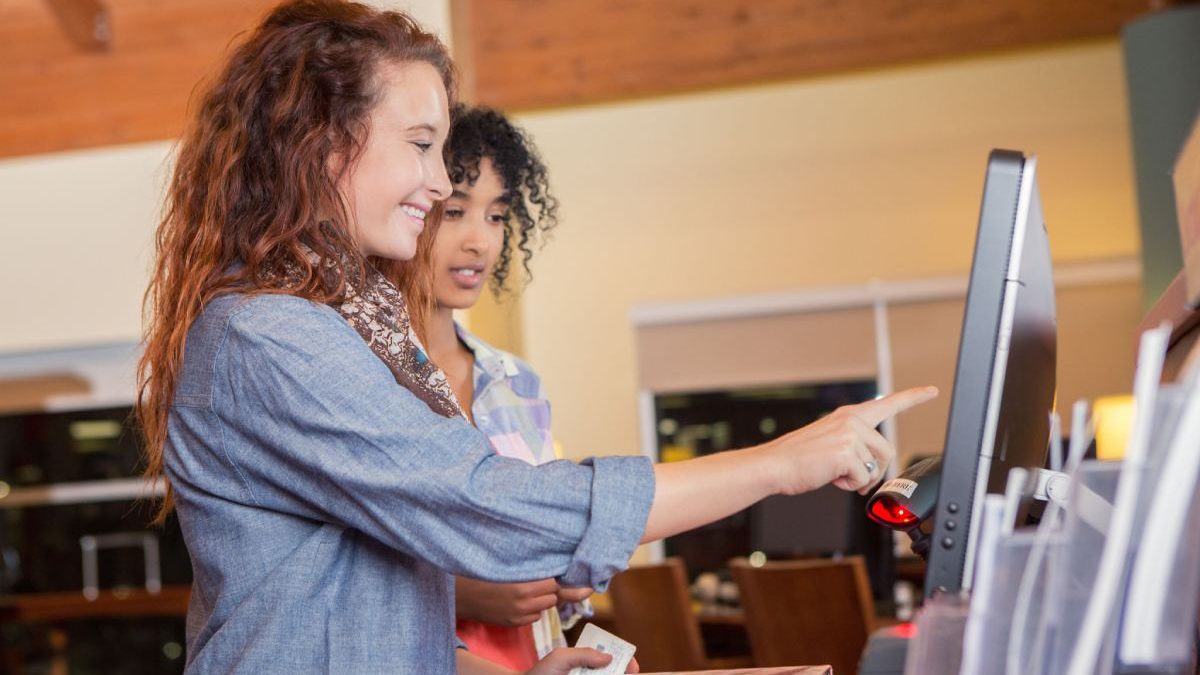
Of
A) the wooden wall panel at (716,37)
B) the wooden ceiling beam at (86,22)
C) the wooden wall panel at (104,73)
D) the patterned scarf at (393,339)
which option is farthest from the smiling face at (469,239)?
the wooden ceiling beam at (86,22)

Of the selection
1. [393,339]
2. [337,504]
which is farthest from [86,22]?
[337,504]

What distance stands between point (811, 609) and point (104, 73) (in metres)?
4.70

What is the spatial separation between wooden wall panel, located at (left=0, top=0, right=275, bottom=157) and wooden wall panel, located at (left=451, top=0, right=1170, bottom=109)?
137 cm

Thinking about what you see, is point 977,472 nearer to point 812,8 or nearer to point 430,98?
point 430,98

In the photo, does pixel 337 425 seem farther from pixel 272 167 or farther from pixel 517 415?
pixel 517 415

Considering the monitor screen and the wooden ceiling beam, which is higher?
the wooden ceiling beam

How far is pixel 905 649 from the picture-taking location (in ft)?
4.55

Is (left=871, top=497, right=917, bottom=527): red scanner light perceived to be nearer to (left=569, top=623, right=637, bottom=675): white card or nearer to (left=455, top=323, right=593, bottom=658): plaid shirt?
(left=569, top=623, right=637, bottom=675): white card

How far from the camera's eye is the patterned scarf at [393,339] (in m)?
1.16

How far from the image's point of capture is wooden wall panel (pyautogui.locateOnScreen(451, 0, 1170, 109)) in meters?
6.05

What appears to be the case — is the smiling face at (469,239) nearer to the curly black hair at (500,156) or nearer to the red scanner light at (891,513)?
the curly black hair at (500,156)

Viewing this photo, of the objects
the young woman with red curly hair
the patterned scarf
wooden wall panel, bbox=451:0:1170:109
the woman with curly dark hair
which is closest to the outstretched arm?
the young woman with red curly hair

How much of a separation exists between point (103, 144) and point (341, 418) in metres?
6.08

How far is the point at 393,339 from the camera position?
119 centimetres
